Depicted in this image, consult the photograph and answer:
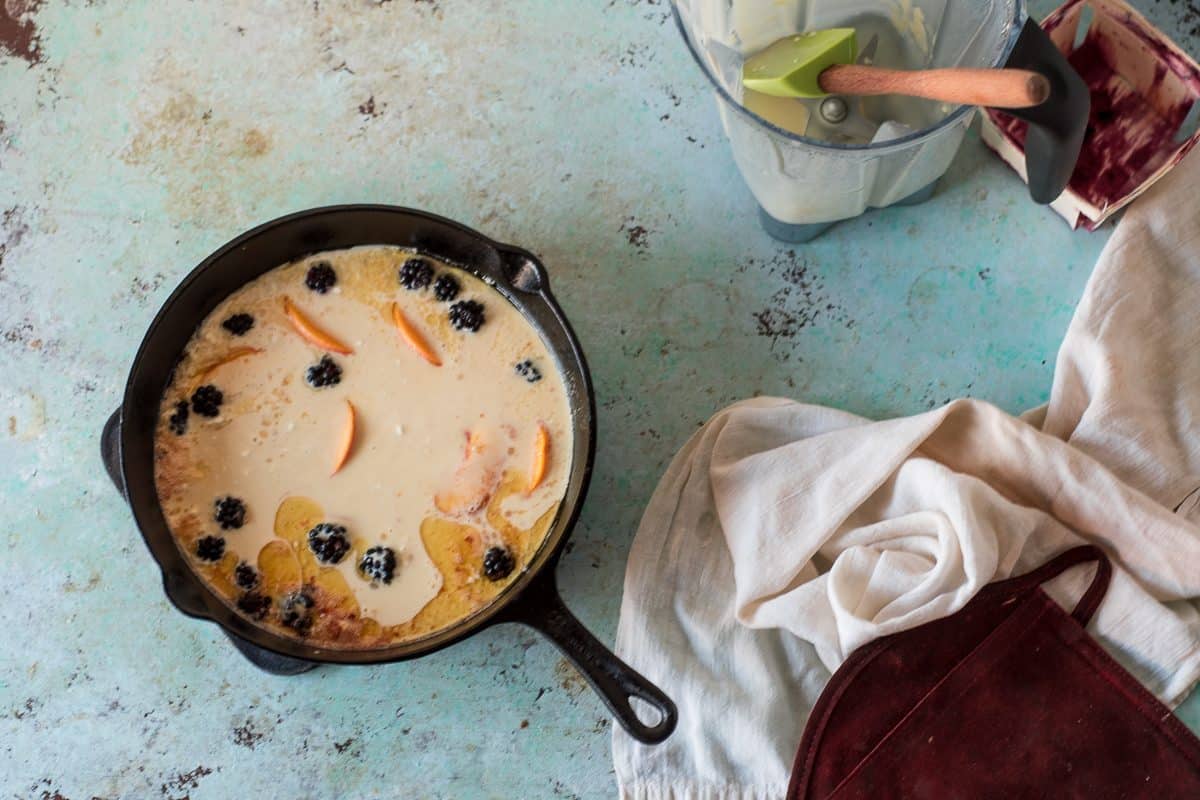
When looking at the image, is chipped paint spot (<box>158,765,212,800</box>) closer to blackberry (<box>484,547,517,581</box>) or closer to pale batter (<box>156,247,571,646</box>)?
pale batter (<box>156,247,571,646</box>)

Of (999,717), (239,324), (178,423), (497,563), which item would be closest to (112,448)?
(178,423)

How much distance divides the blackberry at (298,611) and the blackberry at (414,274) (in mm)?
343

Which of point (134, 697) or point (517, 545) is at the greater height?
point (517, 545)

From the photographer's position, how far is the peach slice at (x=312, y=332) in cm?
120

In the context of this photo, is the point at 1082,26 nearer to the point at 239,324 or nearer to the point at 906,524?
the point at 906,524

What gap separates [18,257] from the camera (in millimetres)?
1289

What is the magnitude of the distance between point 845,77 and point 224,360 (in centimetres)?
70

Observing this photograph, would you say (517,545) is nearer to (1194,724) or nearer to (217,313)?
(217,313)

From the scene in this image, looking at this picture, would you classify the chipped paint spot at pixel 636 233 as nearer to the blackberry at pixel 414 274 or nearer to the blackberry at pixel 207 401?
the blackberry at pixel 414 274

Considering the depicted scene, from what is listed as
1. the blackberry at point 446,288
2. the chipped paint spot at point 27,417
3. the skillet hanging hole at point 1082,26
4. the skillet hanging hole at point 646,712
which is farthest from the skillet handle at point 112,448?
the skillet hanging hole at point 1082,26

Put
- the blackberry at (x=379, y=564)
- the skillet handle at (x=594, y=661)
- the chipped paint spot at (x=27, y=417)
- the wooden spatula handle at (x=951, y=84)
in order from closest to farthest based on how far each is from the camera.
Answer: the wooden spatula handle at (x=951, y=84)
the skillet handle at (x=594, y=661)
the blackberry at (x=379, y=564)
the chipped paint spot at (x=27, y=417)

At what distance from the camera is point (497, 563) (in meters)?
1.17

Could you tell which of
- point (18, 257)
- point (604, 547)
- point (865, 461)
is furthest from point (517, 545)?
point (18, 257)

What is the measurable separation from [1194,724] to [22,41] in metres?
1.50
